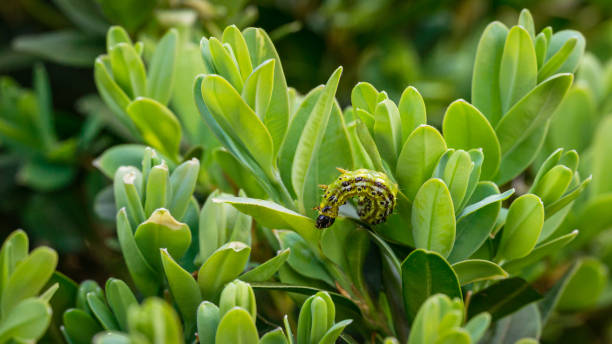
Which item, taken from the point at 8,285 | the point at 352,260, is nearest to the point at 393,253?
the point at 352,260

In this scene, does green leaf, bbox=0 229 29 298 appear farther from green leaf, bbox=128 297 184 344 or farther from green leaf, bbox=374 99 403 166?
green leaf, bbox=374 99 403 166

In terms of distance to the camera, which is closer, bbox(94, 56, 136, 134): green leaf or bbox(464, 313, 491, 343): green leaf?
bbox(464, 313, 491, 343): green leaf

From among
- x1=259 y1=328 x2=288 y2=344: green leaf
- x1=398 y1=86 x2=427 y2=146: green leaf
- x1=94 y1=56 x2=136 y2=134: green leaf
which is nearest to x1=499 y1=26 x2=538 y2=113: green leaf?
x1=398 y1=86 x2=427 y2=146: green leaf

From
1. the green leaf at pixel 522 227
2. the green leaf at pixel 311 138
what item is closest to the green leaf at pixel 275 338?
the green leaf at pixel 311 138

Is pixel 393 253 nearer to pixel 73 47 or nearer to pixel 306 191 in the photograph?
pixel 306 191

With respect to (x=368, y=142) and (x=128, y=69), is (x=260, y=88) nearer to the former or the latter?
(x=368, y=142)

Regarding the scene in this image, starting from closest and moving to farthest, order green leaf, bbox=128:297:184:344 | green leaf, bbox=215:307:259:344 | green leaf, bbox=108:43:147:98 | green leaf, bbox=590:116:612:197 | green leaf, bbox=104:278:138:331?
1. green leaf, bbox=128:297:184:344
2. green leaf, bbox=215:307:259:344
3. green leaf, bbox=104:278:138:331
4. green leaf, bbox=108:43:147:98
5. green leaf, bbox=590:116:612:197
